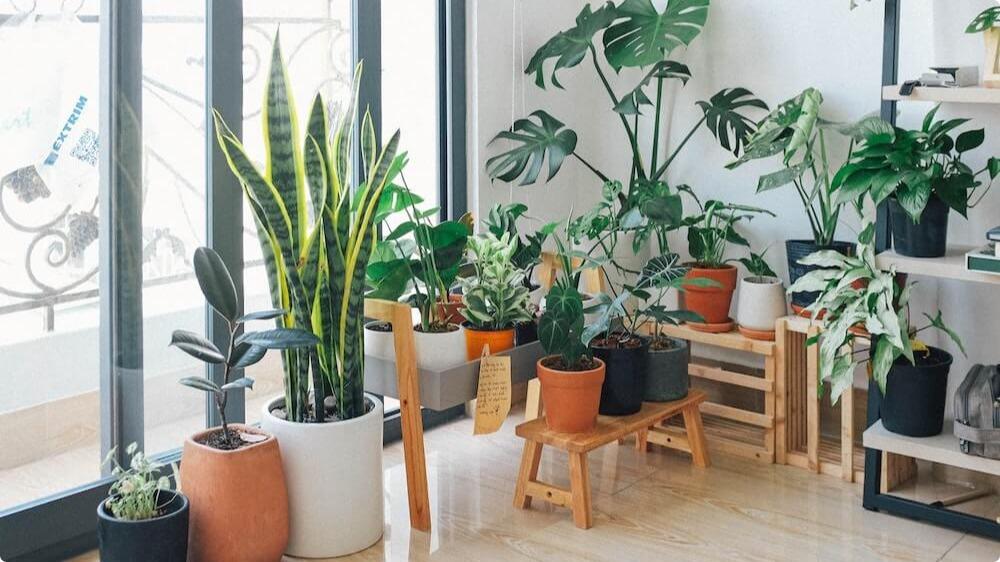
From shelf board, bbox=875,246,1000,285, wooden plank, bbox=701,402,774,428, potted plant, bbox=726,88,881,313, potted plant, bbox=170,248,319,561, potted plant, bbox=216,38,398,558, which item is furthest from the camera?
wooden plank, bbox=701,402,774,428

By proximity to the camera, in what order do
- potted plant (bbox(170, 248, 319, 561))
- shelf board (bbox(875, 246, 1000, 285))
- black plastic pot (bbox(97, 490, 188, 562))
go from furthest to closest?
shelf board (bbox(875, 246, 1000, 285)) < potted plant (bbox(170, 248, 319, 561)) < black plastic pot (bbox(97, 490, 188, 562))

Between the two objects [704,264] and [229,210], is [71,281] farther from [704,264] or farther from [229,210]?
[704,264]

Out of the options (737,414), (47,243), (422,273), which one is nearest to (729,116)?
(737,414)

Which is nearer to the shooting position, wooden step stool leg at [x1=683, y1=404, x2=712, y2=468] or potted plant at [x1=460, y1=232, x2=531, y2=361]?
potted plant at [x1=460, y1=232, x2=531, y2=361]

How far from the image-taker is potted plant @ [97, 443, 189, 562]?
7.85ft

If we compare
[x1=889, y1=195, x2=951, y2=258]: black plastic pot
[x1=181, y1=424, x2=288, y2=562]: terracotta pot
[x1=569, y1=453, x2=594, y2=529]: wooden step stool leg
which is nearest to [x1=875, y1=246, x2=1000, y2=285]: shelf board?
[x1=889, y1=195, x2=951, y2=258]: black plastic pot

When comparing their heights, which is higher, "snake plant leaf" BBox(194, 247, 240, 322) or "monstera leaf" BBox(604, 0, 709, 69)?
"monstera leaf" BBox(604, 0, 709, 69)

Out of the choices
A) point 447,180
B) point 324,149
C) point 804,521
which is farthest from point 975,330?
point 324,149

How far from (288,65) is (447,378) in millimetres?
958

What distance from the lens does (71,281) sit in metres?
2.70

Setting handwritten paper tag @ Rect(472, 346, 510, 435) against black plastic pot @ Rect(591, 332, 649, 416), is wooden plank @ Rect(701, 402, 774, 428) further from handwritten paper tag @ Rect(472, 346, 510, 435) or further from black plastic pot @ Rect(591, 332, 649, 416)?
handwritten paper tag @ Rect(472, 346, 510, 435)

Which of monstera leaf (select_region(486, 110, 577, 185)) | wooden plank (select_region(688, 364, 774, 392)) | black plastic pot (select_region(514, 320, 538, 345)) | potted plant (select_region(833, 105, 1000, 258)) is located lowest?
wooden plank (select_region(688, 364, 774, 392))

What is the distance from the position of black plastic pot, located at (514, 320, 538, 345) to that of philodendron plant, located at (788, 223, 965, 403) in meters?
0.69

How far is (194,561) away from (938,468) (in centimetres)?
201
